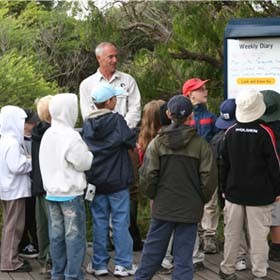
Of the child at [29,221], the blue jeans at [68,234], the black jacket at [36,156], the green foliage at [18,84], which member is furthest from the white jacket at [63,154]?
the green foliage at [18,84]

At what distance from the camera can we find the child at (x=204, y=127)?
20.1 feet

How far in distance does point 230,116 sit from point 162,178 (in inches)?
47.6

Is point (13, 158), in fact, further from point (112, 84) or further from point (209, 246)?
point (209, 246)

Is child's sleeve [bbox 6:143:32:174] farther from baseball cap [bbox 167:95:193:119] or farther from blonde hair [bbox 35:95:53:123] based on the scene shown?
baseball cap [bbox 167:95:193:119]

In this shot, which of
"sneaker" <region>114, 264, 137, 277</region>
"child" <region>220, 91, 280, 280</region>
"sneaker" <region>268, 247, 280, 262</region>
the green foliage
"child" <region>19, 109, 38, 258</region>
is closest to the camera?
"child" <region>220, 91, 280, 280</region>

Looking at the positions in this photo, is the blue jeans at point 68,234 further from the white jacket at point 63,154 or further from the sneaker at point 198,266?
the sneaker at point 198,266

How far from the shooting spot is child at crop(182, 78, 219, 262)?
242 inches

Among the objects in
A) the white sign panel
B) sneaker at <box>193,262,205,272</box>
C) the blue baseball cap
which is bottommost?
sneaker at <box>193,262,205,272</box>

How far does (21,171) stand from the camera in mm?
5738

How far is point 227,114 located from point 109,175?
1183 millimetres

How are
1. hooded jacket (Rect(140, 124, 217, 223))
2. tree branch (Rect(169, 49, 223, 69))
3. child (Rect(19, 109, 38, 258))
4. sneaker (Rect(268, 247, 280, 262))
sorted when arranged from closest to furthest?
hooded jacket (Rect(140, 124, 217, 223))
child (Rect(19, 109, 38, 258))
sneaker (Rect(268, 247, 280, 262))
tree branch (Rect(169, 49, 223, 69))

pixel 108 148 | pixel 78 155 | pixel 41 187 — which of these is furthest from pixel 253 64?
pixel 41 187

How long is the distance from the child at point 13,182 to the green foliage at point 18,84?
2.95 m

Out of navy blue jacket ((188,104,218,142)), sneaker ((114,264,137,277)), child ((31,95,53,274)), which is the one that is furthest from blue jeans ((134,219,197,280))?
navy blue jacket ((188,104,218,142))
